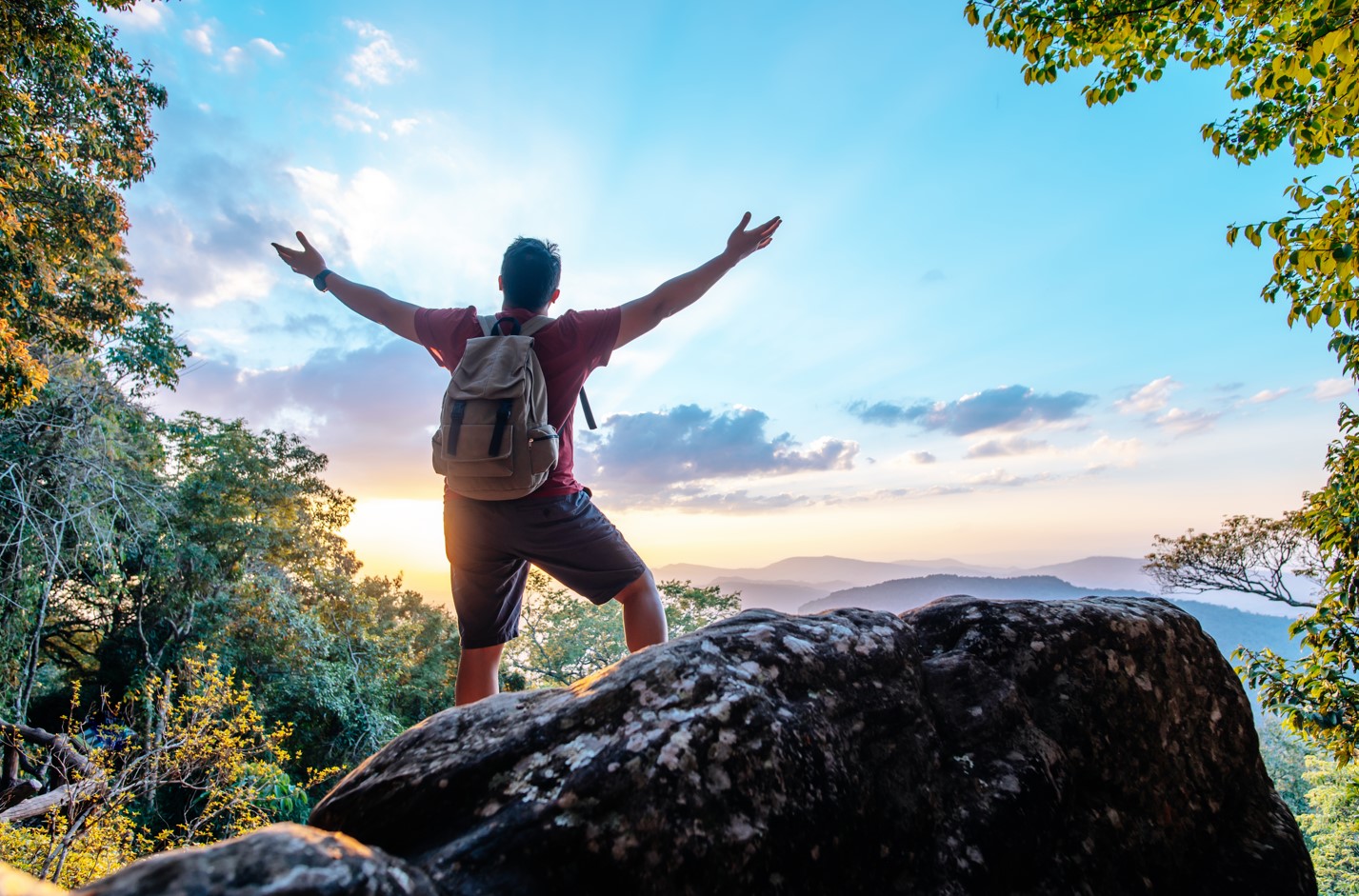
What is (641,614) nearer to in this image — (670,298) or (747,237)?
(670,298)

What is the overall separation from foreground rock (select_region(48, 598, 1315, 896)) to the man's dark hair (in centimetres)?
184

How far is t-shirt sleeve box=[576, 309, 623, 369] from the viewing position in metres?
2.78

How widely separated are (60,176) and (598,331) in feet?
36.8

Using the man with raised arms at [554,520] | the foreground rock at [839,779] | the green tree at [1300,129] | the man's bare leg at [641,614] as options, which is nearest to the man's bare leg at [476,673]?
the man with raised arms at [554,520]

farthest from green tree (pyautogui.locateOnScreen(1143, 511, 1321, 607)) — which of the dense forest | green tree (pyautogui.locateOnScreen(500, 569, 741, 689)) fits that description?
green tree (pyautogui.locateOnScreen(500, 569, 741, 689))

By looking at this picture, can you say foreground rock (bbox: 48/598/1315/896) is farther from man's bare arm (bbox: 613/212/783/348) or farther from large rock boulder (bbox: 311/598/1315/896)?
man's bare arm (bbox: 613/212/783/348)

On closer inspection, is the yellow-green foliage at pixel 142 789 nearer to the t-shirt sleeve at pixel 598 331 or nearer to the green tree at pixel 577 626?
the t-shirt sleeve at pixel 598 331

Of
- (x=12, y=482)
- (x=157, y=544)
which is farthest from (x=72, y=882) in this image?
(x=157, y=544)

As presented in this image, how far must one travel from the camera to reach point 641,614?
274 centimetres

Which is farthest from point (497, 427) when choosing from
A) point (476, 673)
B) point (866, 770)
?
point (866, 770)

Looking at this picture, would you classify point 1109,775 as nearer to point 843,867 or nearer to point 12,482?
point 843,867

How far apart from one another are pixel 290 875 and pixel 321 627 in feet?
73.8

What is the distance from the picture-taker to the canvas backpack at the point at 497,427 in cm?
250

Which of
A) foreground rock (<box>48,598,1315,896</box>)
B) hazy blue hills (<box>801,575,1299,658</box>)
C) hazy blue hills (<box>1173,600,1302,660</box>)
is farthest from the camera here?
hazy blue hills (<box>1173,600,1302,660</box>)
